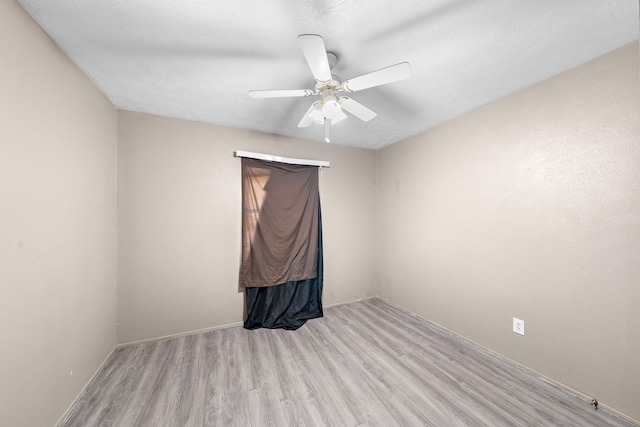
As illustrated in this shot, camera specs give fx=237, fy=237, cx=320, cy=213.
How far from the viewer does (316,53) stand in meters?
1.21

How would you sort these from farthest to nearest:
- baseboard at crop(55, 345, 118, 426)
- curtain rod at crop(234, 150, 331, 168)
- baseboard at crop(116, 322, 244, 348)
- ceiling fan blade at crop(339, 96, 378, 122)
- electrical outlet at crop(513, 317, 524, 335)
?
curtain rod at crop(234, 150, 331, 168) < baseboard at crop(116, 322, 244, 348) < electrical outlet at crop(513, 317, 524, 335) < ceiling fan blade at crop(339, 96, 378, 122) < baseboard at crop(55, 345, 118, 426)

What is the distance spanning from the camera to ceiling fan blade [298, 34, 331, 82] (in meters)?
1.11

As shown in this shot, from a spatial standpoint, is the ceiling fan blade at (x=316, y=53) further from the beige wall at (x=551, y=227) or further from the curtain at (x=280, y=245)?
the beige wall at (x=551, y=227)

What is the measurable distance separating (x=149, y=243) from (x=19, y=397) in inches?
55.7

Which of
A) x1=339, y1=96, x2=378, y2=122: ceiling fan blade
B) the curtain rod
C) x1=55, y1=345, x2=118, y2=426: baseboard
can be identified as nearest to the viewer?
x1=55, y1=345, x2=118, y2=426: baseboard

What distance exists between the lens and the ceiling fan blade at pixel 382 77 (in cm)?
127

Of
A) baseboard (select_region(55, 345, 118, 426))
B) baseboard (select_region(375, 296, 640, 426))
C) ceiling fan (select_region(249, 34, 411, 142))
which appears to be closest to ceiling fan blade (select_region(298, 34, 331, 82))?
ceiling fan (select_region(249, 34, 411, 142))

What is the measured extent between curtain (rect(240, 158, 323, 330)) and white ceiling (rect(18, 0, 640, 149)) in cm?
100

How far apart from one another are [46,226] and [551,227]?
342cm

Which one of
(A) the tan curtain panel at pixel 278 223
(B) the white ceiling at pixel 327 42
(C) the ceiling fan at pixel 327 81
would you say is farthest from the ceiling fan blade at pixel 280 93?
(A) the tan curtain panel at pixel 278 223

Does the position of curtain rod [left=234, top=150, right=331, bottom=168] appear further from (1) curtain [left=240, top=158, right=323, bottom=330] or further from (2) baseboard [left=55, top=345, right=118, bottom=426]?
(2) baseboard [left=55, top=345, right=118, bottom=426]

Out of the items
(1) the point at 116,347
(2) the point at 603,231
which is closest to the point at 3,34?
(1) the point at 116,347

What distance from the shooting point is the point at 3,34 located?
43.8 inches

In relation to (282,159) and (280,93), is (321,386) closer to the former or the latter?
(280,93)
